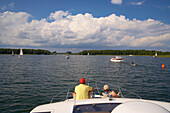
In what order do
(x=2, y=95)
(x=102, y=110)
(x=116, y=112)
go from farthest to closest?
(x=2, y=95)
(x=102, y=110)
(x=116, y=112)

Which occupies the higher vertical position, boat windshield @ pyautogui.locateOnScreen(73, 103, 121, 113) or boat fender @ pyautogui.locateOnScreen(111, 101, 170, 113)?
boat fender @ pyautogui.locateOnScreen(111, 101, 170, 113)

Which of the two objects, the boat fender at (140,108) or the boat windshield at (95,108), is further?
the boat windshield at (95,108)

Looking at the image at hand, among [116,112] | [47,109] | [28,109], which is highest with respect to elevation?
[116,112]

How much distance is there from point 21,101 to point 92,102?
8581mm

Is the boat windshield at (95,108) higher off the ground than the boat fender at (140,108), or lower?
lower

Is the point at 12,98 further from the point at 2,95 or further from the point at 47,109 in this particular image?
the point at 47,109

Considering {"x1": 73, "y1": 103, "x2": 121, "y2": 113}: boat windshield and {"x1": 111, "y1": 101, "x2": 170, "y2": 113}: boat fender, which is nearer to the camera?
{"x1": 111, "y1": 101, "x2": 170, "y2": 113}: boat fender

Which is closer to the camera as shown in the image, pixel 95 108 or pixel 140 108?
pixel 140 108

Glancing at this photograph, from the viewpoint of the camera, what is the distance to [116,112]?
3.14 meters

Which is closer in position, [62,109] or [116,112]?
[116,112]

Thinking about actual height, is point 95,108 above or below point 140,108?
below

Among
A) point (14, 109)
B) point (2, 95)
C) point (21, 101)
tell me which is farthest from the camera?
point (2, 95)

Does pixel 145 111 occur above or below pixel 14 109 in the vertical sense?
above

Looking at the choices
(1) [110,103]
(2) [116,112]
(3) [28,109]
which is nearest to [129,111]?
(2) [116,112]
